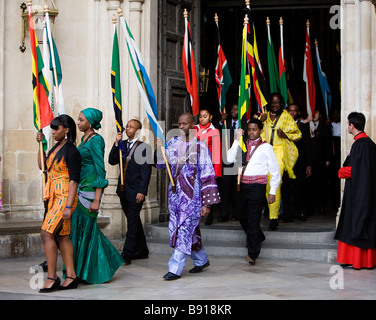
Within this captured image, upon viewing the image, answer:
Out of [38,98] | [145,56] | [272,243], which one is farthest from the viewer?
[145,56]

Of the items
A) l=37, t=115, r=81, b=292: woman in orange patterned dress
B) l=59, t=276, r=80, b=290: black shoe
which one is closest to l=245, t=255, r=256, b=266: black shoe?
l=59, t=276, r=80, b=290: black shoe

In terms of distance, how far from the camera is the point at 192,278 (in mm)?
8000

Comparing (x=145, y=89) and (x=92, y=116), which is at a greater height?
(x=145, y=89)

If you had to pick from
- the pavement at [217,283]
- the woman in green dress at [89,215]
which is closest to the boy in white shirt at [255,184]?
the pavement at [217,283]

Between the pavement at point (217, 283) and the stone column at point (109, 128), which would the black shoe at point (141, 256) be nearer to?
the pavement at point (217, 283)

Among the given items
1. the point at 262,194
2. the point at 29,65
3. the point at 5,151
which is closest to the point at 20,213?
the point at 5,151

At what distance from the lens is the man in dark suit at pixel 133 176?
902cm

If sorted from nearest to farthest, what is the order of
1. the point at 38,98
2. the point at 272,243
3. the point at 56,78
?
the point at 38,98 < the point at 56,78 < the point at 272,243

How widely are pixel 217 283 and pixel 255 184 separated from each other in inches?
65.9

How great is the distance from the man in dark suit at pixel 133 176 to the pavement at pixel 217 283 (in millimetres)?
313

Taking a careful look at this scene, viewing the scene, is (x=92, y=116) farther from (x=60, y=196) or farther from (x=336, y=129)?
(x=336, y=129)

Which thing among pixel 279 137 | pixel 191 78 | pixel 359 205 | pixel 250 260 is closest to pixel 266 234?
pixel 250 260

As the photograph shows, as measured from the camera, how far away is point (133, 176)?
9164 mm

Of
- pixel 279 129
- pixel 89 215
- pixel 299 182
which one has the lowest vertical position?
pixel 89 215
